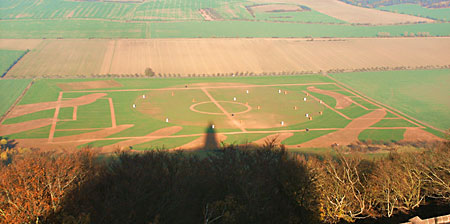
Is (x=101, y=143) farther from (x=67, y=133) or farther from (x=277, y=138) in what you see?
(x=277, y=138)

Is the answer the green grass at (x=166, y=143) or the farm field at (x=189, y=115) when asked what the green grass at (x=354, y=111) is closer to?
the farm field at (x=189, y=115)

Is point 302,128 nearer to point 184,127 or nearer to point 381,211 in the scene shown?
point 184,127

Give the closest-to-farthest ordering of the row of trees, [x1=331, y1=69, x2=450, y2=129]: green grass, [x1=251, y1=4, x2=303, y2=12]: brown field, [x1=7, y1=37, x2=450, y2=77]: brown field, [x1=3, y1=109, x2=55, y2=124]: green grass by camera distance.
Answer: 1. the row of trees
2. [x1=3, y1=109, x2=55, y2=124]: green grass
3. [x1=331, y1=69, x2=450, y2=129]: green grass
4. [x1=7, y1=37, x2=450, y2=77]: brown field
5. [x1=251, y1=4, x2=303, y2=12]: brown field

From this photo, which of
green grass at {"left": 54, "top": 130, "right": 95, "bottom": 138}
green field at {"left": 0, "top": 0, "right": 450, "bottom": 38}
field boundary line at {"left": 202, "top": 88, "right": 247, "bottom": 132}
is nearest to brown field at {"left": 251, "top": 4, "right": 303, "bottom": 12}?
green field at {"left": 0, "top": 0, "right": 450, "bottom": 38}

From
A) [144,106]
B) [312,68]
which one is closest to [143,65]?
[144,106]

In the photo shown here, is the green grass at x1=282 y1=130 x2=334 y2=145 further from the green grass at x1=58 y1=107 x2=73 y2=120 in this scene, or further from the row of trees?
the green grass at x1=58 y1=107 x2=73 y2=120

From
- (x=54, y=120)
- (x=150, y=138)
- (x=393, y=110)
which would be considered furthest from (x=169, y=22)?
(x=150, y=138)
